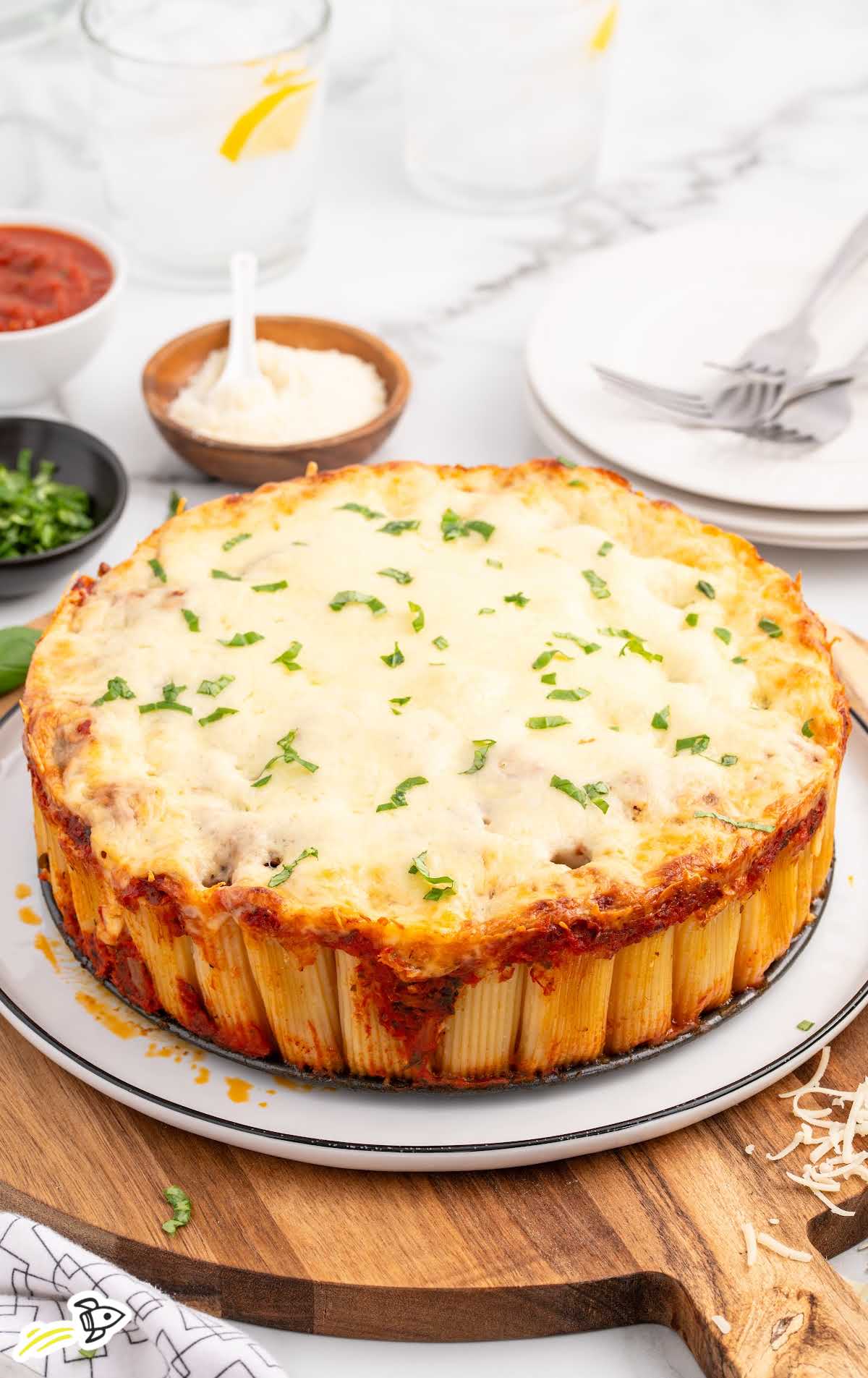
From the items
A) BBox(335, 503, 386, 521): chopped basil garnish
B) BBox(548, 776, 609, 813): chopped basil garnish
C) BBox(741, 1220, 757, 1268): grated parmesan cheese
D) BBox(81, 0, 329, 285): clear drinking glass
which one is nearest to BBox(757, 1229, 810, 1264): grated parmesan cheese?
BBox(741, 1220, 757, 1268): grated parmesan cheese

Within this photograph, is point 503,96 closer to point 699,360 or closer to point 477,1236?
point 699,360

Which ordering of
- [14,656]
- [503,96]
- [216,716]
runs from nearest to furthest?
[216,716]
[14,656]
[503,96]

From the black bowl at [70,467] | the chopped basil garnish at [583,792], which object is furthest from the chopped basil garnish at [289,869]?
the black bowl at [70,467]

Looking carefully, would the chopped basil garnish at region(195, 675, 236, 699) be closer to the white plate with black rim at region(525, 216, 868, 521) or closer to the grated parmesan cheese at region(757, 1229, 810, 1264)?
the grated parmesan cheese at region(757, 1229, 810, 1264)

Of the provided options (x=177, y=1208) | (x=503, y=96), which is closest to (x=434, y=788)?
(x=177, y=1208)

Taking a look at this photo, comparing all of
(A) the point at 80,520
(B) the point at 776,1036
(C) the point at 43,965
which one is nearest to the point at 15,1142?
(C) the point at 43,965

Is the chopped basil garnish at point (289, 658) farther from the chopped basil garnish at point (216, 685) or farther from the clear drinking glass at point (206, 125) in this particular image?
the clear drinking glass at point (206, 125)

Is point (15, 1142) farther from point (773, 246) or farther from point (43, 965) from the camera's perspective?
point (773, 246)
